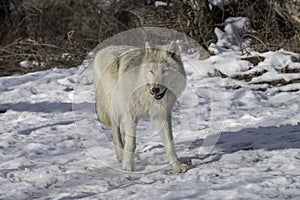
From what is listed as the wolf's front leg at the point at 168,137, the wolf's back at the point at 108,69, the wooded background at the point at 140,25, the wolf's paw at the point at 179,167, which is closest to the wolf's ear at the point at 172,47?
the wolf's back at the point at 108,69

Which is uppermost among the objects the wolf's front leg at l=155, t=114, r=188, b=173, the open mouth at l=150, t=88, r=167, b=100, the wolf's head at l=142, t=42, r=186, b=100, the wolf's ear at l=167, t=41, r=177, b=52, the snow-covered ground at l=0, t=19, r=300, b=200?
the wolf's ear at l=167, t=41, r=177, b=52

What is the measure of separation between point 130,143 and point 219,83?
4.27 m

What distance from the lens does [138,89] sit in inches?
198

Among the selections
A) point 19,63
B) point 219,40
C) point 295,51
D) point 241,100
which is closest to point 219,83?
point 241,100

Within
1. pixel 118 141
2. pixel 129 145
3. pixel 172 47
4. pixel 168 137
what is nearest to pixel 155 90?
pixel 172 47

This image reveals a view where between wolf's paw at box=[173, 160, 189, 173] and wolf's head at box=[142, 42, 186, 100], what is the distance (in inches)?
24.3

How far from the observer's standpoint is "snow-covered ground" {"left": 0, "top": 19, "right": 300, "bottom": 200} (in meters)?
A: 4.61

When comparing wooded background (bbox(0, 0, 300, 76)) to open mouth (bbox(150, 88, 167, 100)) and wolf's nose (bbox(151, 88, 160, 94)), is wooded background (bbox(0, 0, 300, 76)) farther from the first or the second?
wolf's nose (bbox(151, 88, 160, 94))

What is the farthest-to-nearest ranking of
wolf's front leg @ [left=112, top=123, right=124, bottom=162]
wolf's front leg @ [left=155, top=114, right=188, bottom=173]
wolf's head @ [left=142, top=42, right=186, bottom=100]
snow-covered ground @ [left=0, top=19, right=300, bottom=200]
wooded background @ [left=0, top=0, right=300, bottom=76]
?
wooded background @ [left=0, top=0, right=300, bottom=76]
wolf's front leg @ [left=112, top=123, right=124, bottom=162]
wolf's front leg @ [left=155, top=114, right=188, bottom=173]
wolf's head @ [left=142, top=42, right=186, bottom=100]
snow-covered ground @ [left=0, top=19, right=300, bottom=200]

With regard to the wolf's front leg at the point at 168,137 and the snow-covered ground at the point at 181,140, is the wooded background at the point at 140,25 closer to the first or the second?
the snow-covered ground at the point at 181,140

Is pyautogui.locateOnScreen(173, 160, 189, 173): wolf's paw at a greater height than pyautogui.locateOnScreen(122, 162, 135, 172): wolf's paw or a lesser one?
greater

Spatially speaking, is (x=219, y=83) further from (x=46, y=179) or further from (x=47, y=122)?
(x=46, y=179)

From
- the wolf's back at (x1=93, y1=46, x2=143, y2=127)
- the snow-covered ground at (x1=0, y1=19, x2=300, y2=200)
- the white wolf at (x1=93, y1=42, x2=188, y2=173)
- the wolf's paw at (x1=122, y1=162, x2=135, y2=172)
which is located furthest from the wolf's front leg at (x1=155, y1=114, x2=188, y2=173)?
the wolf's back at (x1=93, y1=46, x2=143, y2=127)

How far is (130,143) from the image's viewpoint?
525 cm
